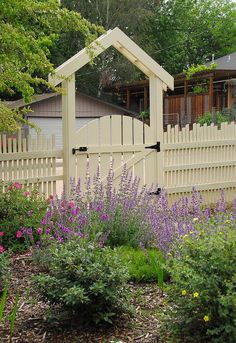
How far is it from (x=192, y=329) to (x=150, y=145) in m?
5.57

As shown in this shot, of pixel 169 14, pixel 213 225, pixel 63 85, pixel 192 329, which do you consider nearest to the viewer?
pixel 192 329

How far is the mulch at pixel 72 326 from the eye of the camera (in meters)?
3.43

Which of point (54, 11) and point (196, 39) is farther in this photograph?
point (196, 39)

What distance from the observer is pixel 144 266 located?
465 cm

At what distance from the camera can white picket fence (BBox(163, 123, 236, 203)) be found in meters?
8.96

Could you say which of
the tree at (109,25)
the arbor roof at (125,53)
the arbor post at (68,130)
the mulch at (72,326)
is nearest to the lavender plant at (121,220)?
the mulch at (72,326)

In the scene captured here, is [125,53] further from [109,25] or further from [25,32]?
[109,25]

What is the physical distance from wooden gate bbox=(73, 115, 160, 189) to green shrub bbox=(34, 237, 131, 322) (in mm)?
3803

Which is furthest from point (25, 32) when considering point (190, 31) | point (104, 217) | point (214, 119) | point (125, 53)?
point (190, 31)

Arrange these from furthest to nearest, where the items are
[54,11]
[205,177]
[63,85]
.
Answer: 1. [205,177]
2. [63,85]
3. [54,11]

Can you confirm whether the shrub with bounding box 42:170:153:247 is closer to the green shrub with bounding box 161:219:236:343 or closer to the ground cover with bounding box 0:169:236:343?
the ground cover with bounding box 0:169:236:343

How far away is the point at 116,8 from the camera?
34.5 m

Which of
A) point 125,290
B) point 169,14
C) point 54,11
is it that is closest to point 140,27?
point 169,14

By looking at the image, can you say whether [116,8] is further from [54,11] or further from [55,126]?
[54,11]
